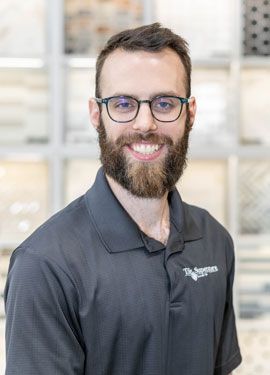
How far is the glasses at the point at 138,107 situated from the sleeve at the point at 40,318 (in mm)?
277

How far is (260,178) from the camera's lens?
2.25 m

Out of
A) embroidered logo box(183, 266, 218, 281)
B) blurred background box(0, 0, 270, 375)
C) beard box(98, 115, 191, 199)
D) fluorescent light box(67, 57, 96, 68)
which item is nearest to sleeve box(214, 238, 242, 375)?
embroidered logo box(183, 266, 218, 281)

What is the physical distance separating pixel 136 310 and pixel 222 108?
1.37 m

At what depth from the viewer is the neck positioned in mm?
1070

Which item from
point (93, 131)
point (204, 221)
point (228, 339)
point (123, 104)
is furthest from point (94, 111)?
point (93, 131)

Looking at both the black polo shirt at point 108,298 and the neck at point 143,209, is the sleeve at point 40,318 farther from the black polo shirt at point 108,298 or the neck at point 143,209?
the neck at point 143,209

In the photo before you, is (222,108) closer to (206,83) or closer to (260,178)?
(206,83)

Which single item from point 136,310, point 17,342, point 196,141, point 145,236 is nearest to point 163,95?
point 145,236

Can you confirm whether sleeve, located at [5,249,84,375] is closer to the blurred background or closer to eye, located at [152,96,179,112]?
eye, located at [152,96,179,112]

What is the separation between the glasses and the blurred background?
3.82ft

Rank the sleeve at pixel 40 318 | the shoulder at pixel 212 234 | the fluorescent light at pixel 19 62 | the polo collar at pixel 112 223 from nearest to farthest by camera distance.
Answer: the sleeve at pixel 40 318
the polo collar at pixel 112 223
the shoulder at pixel 212 234
the fluorescent light at pixel 19 62

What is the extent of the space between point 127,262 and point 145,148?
0.64 ft

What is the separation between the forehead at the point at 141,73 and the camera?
3.22 feet

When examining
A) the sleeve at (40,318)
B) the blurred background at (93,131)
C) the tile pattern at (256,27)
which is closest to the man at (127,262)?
the sleeve at (40,318)
